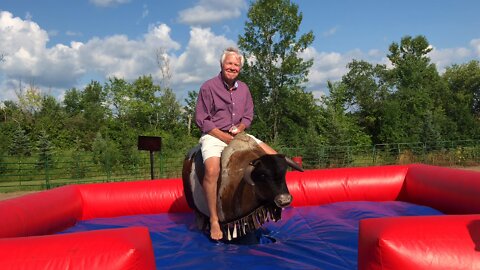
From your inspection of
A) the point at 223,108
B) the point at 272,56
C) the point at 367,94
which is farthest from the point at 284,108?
the point at 223,108

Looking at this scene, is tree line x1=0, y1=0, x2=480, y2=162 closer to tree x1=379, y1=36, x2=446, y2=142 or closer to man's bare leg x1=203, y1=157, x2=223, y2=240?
tree x1=379, y1=36, x2=446, y2=142

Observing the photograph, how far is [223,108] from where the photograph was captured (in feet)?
13.3

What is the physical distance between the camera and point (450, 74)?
42.0 metres

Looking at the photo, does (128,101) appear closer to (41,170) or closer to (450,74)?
(41,170)

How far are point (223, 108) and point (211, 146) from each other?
0.46 meters

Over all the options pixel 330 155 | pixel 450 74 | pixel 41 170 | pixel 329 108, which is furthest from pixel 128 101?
pixel 450 74

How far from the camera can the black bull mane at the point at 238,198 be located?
11.2 feet

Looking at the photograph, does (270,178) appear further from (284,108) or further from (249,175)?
(284,108)

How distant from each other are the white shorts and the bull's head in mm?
596

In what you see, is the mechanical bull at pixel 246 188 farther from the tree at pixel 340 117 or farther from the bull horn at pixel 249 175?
the tree at pixel 340 117

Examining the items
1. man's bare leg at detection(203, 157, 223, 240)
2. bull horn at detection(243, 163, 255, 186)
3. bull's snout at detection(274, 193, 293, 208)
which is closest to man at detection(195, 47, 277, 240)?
man's bare leg at detection(203, 157, 223, 240)

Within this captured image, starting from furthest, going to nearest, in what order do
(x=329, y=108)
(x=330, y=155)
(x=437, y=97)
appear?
1. (x=437, y=97)
2. (x=329, y=108)
3. (x=330, y=155)

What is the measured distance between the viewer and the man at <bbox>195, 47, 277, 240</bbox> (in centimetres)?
388

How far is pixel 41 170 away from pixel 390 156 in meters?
14.7
